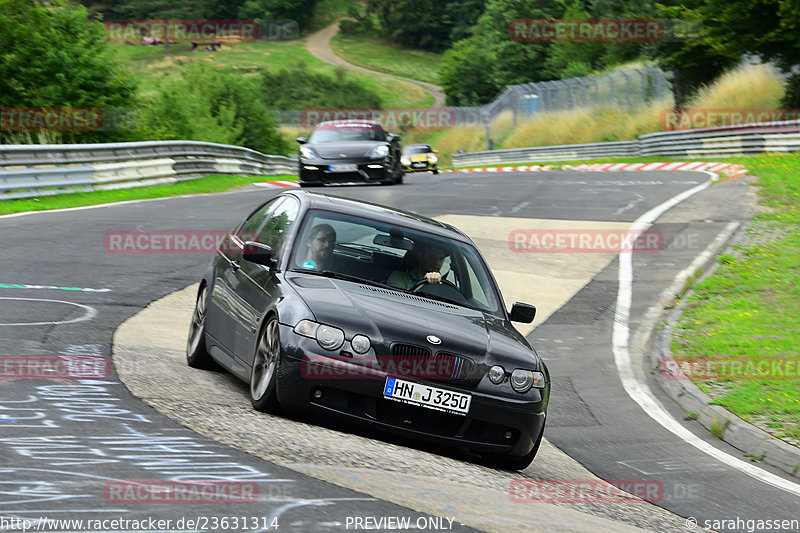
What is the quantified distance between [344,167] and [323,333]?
18844mm

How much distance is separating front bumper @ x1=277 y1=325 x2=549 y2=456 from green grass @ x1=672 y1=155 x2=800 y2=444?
2.92 metres

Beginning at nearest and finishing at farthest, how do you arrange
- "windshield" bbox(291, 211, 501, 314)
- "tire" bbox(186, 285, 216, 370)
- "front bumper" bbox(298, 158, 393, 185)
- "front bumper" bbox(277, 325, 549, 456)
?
"front bumper" bbox(277, 325, 549, 456)
"windshield" bbox(291, 211, 501, 314)
"tire" bbox(186, 285, 216, 370)
"front bumper" bbox(298, 158, 393, 185)

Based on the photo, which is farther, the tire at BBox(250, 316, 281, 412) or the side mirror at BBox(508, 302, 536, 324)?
the side mirror at BBox(508, 302, 536, 324)

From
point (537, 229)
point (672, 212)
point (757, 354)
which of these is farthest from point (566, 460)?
point (672, 212)

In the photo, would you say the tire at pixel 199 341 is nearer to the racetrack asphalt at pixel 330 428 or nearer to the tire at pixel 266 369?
the racetrack asphalt at pixel 330 428

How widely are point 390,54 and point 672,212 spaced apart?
12127cm

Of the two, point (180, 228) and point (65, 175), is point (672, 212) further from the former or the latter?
point (65, 175)

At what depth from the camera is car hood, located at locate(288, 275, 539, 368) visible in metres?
6.72

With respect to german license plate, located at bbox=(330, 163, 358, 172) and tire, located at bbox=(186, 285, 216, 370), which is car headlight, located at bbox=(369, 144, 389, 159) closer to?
german license plate, located at bbox=(330, 163, 358, 172)

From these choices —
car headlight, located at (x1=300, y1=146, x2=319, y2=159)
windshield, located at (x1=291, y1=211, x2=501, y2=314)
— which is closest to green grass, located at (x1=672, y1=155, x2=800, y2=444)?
windshield, located at (x1=291, y1=211, x2=501, y2=314)

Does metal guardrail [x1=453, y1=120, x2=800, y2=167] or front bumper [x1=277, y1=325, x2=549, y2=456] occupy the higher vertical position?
metal guardrail [x1=453, y1=120, x2=800, y2=167]

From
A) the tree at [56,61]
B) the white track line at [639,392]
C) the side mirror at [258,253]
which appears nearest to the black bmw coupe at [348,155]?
the tree at [56,61]

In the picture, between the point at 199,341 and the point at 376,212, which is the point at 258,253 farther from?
the point at 199,341

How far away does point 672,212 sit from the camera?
2169 cm
